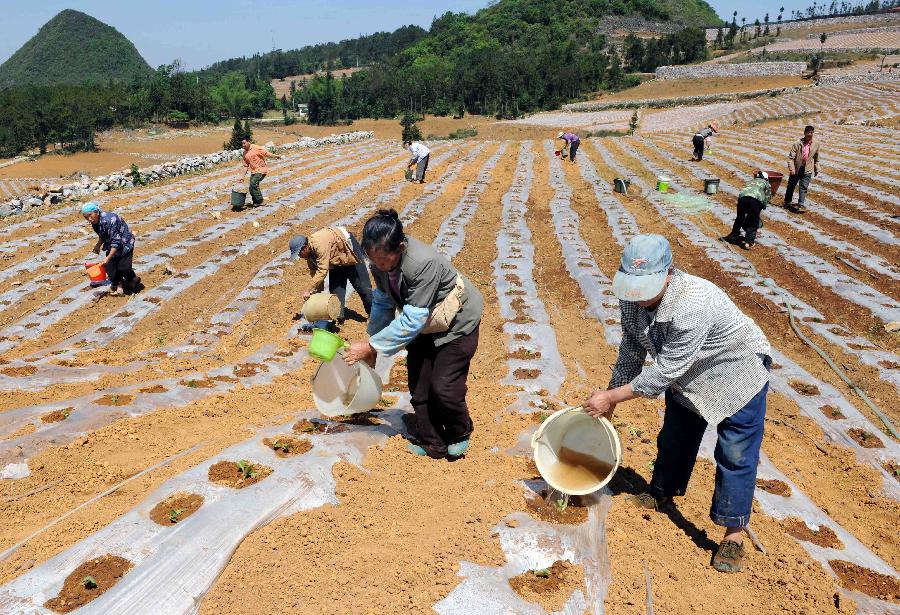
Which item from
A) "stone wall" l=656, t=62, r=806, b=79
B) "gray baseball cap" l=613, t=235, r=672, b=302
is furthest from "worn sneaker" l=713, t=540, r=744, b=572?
"stone wall" l=656, t=62, r=806, b=79

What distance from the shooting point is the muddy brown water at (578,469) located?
302cm

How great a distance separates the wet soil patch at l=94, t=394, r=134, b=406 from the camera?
3.98 metres

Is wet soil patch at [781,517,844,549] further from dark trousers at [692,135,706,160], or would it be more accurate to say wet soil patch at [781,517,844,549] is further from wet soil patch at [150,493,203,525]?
dark trousers at [692,135,706,160]

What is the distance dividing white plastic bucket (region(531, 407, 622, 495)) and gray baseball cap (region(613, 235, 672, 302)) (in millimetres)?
775

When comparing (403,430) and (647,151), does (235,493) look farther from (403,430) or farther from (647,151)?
(647,151)

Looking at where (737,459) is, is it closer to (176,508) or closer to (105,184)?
(176,508)

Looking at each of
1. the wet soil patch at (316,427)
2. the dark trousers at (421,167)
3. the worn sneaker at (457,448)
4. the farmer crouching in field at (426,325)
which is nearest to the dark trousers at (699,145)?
the dark trousers at (421,167)

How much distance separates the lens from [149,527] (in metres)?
2.51

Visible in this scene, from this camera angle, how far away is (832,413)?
4598 millimetres

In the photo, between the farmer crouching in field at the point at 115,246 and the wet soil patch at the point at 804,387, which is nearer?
the wet soil patch at the point at 804,387

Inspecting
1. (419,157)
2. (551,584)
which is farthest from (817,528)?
(419,157)

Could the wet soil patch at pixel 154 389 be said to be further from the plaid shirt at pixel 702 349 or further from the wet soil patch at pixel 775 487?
the wet soil patch at pixel 775 487

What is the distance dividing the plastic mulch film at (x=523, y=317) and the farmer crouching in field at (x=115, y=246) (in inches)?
192

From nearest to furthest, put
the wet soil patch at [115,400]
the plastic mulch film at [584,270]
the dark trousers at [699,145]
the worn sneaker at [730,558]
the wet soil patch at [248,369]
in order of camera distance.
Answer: the worn sneaker at [730,558] → the wet soil patch at [115,400] → the wet soil patch at [248,369] → the plastic mulch film at [584,270] → the dark trousers at [699,145]
